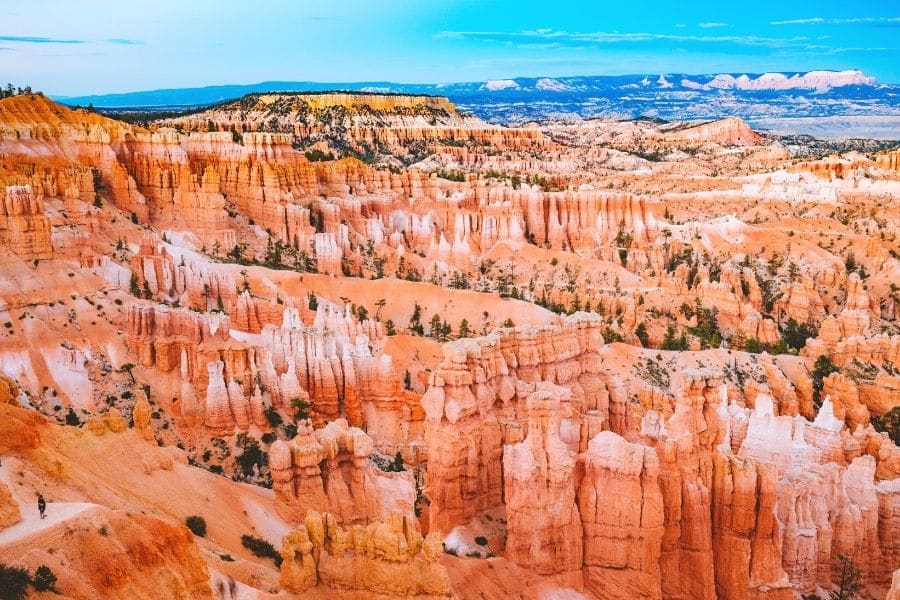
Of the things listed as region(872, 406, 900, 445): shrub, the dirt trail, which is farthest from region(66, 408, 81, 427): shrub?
region(872, 406, 900, 445): shrub

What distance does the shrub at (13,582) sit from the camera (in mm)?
11172

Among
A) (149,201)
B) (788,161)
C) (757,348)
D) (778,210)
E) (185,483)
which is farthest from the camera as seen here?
(788,161)

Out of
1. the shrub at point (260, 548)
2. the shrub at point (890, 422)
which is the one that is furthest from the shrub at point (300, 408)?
the shrub at point (890, 422)

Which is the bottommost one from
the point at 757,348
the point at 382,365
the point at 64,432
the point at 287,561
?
the point at 757,348

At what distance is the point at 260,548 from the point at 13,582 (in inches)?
312

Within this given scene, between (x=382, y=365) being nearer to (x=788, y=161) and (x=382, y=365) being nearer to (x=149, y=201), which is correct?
(x=149, y=201)

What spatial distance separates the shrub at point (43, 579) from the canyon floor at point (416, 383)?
0.09 meters

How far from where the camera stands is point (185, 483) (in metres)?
20.3

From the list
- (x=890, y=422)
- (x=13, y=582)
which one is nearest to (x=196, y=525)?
(x=13, y=582)

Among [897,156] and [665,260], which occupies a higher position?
[897,156]

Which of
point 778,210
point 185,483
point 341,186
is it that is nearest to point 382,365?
point 185,483

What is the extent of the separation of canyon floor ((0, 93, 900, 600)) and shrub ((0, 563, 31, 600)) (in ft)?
0.80

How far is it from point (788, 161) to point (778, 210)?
3466 centimetres

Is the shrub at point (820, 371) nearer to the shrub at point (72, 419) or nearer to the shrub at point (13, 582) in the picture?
the shrub at point (72, 419)
